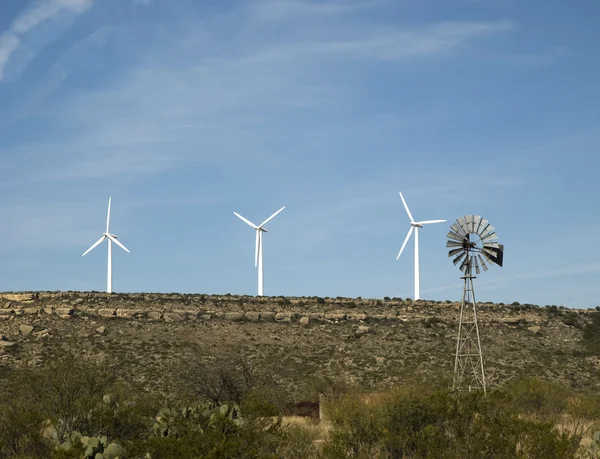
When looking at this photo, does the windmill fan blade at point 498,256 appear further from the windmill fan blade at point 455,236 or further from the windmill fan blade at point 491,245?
the windmill fan blade at point 455,236

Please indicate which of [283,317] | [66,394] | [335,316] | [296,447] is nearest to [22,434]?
[66,394]

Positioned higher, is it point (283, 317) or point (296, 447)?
point (283, 317)

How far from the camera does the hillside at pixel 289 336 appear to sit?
224 ft

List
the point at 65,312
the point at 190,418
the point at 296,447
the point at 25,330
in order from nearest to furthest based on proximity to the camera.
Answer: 1. the point at 190,418
2. the point at 296,447
3. the point at 25,330
4. the point at 65,312

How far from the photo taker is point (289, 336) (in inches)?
3150

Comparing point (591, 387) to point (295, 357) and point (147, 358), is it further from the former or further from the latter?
point (147, 358)

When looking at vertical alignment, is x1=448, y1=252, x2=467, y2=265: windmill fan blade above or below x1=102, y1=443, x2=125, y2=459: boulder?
above

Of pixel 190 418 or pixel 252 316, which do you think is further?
pixel 252 316

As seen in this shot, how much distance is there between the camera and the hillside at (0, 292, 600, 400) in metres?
68.2

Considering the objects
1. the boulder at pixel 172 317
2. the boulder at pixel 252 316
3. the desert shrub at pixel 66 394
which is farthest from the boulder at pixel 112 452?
the boulder at pixel 252 316

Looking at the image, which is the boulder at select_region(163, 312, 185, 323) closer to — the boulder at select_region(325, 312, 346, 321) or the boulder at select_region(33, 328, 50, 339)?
the boulder at select_region(33, 328, 50, 339)

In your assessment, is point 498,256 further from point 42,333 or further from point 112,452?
point 42,333

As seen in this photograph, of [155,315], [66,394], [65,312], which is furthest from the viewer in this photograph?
[155,315]

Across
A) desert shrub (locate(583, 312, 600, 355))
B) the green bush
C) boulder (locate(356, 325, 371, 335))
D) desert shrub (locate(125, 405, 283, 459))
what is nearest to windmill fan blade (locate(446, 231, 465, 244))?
the green bush
